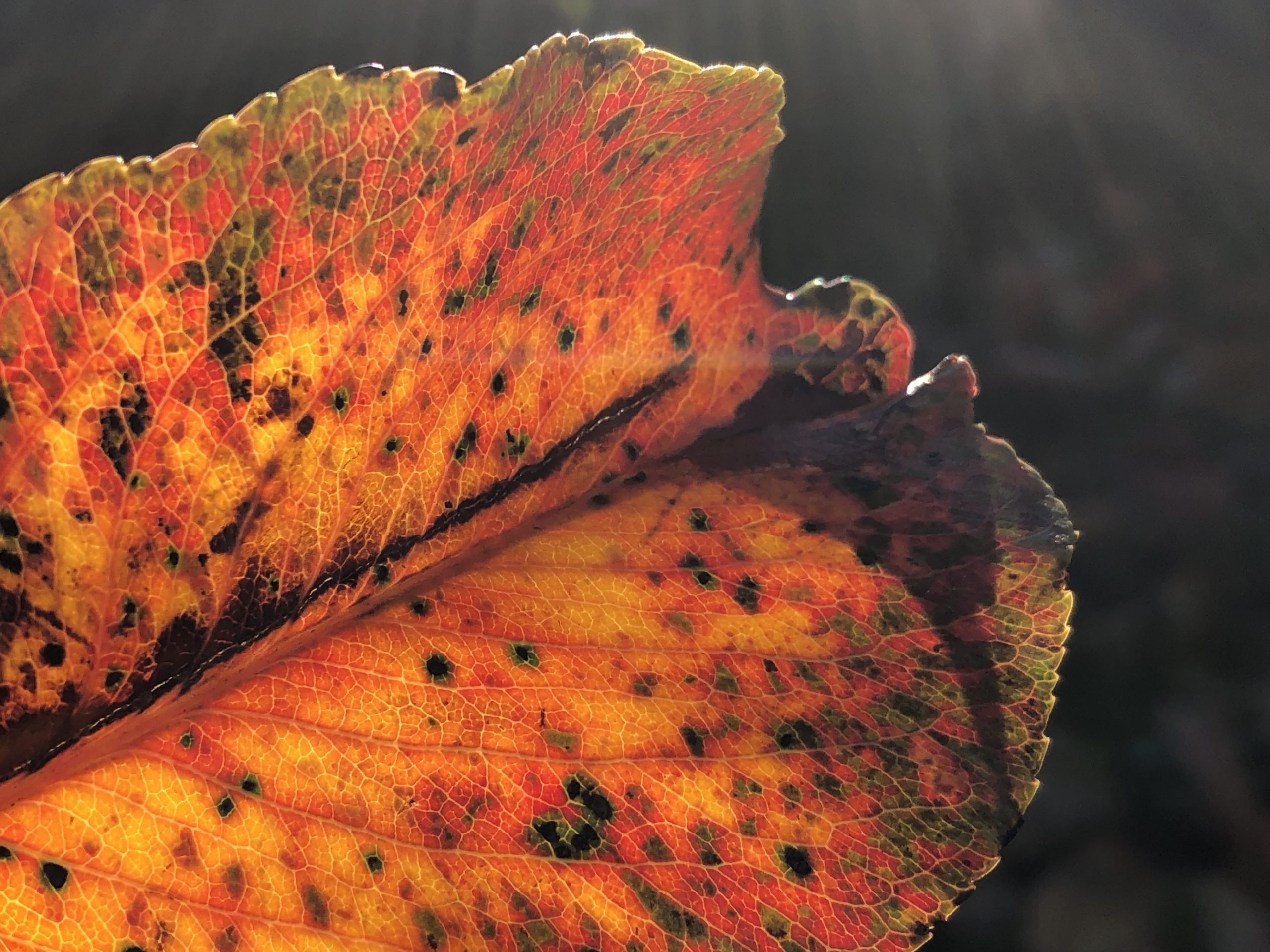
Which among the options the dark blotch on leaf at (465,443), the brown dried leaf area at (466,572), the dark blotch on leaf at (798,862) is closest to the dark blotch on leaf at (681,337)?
Result: the brown dried leaf area at (466,572)

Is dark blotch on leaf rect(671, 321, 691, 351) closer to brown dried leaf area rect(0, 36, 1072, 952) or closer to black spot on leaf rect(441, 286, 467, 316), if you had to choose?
brown dried leaf area rect(0, 36, 1072, 952)

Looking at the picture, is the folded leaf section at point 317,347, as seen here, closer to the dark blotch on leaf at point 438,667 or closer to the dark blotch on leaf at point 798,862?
the dark blotch on leaf at point 438,667

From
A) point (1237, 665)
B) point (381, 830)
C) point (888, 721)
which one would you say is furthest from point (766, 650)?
point (1237, 665)

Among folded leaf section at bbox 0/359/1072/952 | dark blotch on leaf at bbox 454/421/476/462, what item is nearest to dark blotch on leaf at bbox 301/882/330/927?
folded leaf section at bbox 0/359/1072/952

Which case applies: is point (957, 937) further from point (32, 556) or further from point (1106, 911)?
point (32, 556)

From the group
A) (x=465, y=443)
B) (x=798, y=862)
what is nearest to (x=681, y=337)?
(x=465, y=443)

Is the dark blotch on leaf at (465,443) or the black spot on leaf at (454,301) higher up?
the black spot on leaf at (454,301)

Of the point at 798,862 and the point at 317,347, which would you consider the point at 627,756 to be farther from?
the point at 317,347

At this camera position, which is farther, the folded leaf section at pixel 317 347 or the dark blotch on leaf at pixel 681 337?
the dark blotch on leaf at pixel 681 337
